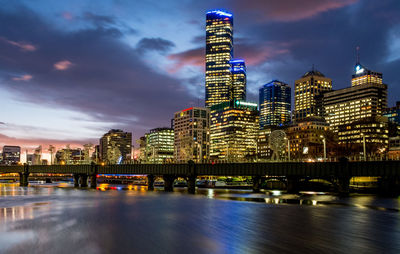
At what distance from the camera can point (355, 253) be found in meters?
36.9

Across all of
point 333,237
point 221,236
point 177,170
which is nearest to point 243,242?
point 221,236

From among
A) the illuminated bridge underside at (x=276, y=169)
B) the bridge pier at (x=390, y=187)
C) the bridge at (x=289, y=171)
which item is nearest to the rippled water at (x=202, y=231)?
the illuminated bridge underside at (x=276, y=169)

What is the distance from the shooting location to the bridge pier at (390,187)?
123688mm

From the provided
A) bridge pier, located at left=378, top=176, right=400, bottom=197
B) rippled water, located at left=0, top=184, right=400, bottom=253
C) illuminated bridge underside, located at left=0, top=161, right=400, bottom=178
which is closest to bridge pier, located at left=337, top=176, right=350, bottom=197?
illuminated bridge underside, located at left=0, top=161, right=400, bottom=178

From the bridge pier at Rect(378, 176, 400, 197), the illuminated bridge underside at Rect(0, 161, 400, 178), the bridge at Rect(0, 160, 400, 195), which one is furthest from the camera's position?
the bridge pier at Rect(378, 176, 400, 197)

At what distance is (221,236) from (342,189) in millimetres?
68871

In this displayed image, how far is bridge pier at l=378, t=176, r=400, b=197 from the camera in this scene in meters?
124

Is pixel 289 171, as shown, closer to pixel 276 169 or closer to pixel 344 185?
pixel 276 169

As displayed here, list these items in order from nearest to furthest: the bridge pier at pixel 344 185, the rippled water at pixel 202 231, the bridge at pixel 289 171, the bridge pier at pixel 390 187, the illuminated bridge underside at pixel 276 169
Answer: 1. the rippled water at pixel 202 231
2. the illuminated bridge underside at pixel 276 169
3. the bridge at pixel 289 171
4. the bridge pier at pixel 344 185
5. the bridge pier at pixel 390 187

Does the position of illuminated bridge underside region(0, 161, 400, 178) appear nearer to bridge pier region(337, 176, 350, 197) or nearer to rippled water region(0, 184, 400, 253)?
bridge pier region(337, 176, 350, 197)

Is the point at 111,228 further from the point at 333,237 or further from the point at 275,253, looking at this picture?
the point at 333,237

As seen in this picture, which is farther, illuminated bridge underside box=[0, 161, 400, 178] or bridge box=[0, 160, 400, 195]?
bridge box=[0, 160, 400, 195]

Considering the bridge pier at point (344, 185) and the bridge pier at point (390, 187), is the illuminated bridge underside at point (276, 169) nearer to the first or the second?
the bridge pier at point (344, 185)

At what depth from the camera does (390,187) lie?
125 metres
